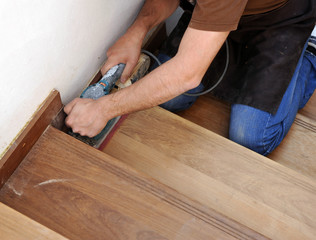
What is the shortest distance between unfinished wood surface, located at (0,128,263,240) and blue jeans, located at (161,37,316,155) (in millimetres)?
640

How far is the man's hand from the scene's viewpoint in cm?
129

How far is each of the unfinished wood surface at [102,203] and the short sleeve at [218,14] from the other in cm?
53

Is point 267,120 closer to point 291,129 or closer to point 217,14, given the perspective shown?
point 291,129

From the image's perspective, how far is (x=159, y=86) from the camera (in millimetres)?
1229

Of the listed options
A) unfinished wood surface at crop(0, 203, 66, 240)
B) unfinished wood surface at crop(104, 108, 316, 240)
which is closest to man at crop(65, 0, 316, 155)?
unfinished wood surface at crop(104, 108, 316, 240)

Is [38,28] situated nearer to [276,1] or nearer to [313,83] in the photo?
[276,1]

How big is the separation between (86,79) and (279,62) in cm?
88

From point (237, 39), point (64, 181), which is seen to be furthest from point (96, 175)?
point (237, 39)

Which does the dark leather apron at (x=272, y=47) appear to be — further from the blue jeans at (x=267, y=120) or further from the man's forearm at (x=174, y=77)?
the man's forearm at (x=174, y=77)

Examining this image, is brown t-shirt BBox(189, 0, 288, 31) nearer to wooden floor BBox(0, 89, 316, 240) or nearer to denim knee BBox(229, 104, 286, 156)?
wooden floor BBox(0, 89, 316, 240)

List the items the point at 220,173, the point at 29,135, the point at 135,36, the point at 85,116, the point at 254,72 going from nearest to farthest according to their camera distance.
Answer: the point at 29,135, the point at 85,116, the point at 220,173, the point at 135,36, the point at 254,72

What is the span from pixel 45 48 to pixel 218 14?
1.77 feet

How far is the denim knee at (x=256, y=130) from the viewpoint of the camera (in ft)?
5.25

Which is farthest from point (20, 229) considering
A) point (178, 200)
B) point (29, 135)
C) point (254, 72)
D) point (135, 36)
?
point (254, 72)
